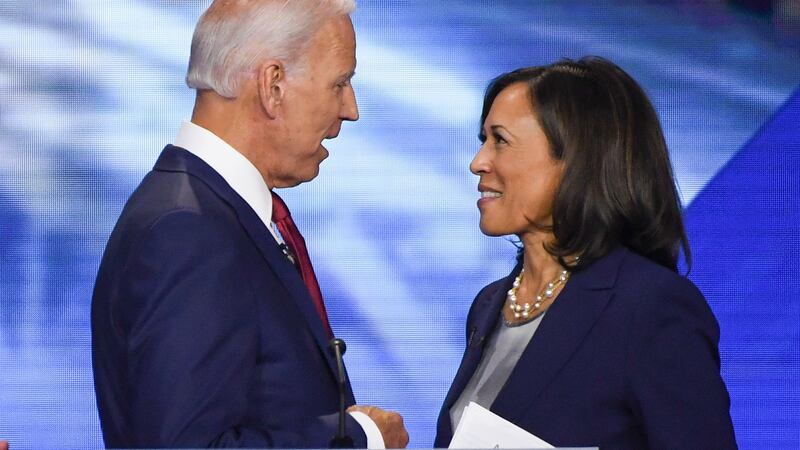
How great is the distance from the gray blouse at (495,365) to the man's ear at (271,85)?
67 centimetres

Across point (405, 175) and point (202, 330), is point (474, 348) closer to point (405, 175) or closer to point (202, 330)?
point (202, 330)

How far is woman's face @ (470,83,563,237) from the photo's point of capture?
2.62m

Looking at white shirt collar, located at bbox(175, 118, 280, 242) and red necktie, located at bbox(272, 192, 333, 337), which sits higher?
white shirt collar, located at bbox(175, 118, 280, 242)

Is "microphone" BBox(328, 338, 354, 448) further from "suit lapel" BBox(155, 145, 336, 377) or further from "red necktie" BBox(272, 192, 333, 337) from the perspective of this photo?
"red necktie" BBox(272, 192, 333, 337)

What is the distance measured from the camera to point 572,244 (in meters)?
2.57

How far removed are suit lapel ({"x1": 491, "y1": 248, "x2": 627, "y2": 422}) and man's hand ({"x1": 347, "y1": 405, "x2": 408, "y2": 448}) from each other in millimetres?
283

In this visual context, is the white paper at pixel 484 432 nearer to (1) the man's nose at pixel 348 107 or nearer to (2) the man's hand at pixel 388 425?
(2) the man's hand at pixel 388 425

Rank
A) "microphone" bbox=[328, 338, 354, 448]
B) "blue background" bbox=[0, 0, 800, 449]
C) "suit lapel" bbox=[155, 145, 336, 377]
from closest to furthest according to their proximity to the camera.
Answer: "microphone" bbox=[328, 338, 354, 448]
"suit lapel" bbox=[155, 145, 336, 377]
"blue background" bbox=[0, 0, 800, 449]

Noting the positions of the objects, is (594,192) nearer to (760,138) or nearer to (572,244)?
(572,244)

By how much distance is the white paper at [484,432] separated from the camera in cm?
212

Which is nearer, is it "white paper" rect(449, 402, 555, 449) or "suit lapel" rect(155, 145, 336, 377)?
"white paper" rect(449, 402, 555, 449)

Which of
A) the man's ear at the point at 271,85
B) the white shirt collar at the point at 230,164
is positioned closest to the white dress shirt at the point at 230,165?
the white shirt collar at the point at 230,164

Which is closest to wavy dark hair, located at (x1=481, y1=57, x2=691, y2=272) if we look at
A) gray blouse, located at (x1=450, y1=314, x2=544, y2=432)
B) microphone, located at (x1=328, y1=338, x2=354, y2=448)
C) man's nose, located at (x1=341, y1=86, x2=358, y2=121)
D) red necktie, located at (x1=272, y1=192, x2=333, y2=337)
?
gray blouse, located at (x1=450, y1=314, x2=544, y2=432)

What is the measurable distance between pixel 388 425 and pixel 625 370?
47 centimetres
